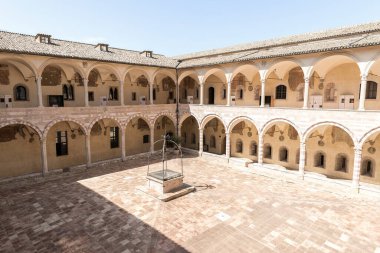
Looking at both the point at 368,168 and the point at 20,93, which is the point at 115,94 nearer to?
the point at 20,93

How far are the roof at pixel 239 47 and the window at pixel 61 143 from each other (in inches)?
257

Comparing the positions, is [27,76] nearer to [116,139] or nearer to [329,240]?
[116,139]

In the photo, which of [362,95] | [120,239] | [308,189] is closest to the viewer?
[120,239]

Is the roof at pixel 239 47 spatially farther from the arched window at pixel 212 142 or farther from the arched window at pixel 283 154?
the arched window at pixel 283 154

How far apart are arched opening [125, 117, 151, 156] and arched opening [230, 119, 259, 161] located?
873 cm

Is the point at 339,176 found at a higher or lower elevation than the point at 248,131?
lower

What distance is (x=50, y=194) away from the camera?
14602mm

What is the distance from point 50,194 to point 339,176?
1953 cm

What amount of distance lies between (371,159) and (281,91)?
798 centimetres

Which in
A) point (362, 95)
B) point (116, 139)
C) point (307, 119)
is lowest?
point (116, 139)

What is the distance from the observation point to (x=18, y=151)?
1830cm

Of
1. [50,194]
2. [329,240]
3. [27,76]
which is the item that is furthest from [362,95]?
[27,76]

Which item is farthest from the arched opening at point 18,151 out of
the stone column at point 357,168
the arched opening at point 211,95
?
the stone column at point 357,168

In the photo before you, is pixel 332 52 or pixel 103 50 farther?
pixel 103 50
